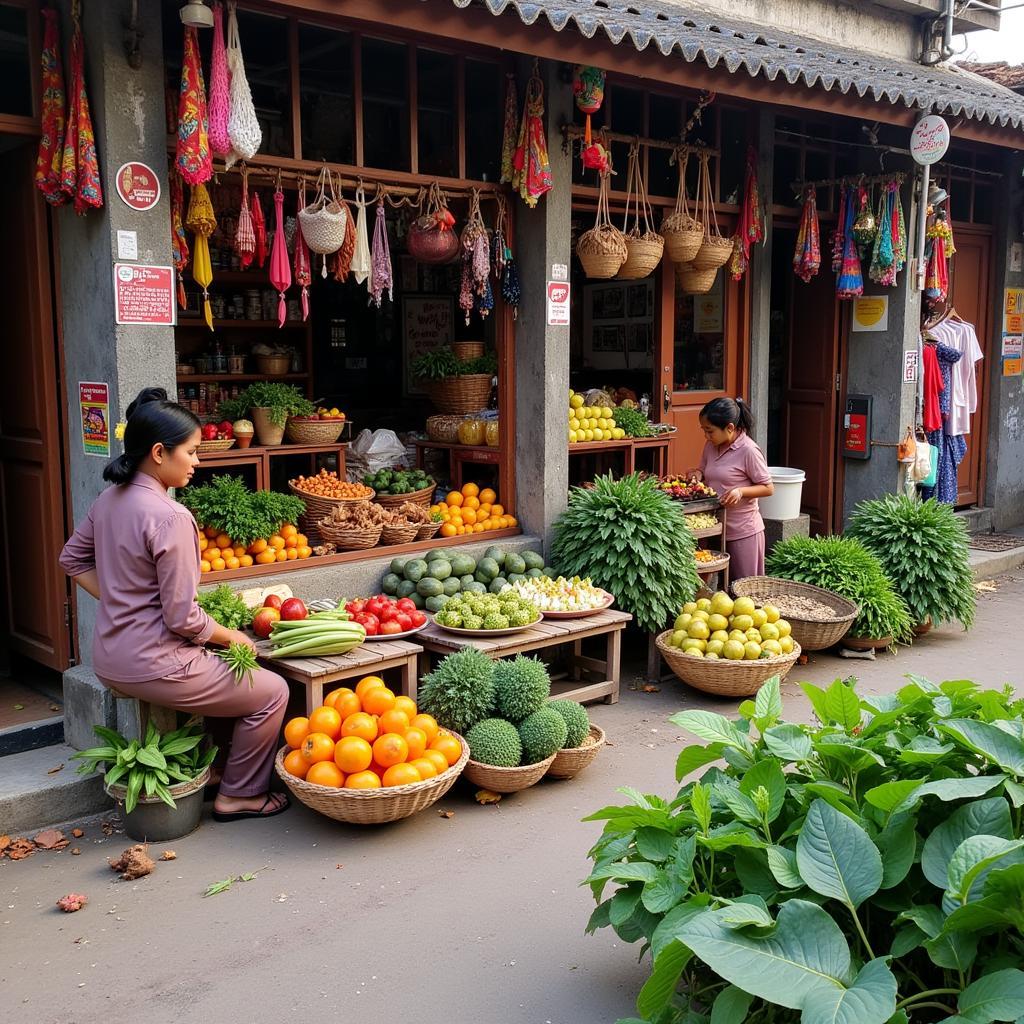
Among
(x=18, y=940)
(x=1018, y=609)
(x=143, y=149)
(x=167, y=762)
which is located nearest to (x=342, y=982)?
(x=18, y=940)

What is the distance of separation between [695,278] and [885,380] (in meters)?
2.48

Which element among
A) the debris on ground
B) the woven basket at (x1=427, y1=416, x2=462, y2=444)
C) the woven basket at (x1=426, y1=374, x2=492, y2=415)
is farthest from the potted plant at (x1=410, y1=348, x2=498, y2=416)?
the debris on ground

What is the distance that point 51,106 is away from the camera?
5227 millimetres

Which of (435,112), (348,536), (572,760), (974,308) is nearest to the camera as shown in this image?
(572,760)

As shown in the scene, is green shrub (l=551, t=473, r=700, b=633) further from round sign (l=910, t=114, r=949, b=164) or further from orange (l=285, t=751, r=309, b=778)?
round sign (l=910, t=114, r=949, b=164)

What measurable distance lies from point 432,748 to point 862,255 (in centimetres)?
671

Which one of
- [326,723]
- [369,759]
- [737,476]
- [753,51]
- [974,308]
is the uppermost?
[753,51]

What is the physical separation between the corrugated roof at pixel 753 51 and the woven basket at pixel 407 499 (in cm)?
312

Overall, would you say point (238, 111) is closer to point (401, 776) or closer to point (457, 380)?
point (457, 380)

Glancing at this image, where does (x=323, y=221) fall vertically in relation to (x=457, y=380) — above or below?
above

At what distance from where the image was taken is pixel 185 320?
9.00 m

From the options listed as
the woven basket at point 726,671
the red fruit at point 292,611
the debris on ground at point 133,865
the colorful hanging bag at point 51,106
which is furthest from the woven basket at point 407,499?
the debris on ground at point 133,865

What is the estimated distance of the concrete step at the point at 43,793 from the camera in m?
4.87

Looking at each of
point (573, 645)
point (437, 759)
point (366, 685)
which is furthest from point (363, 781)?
point (573, 645)
